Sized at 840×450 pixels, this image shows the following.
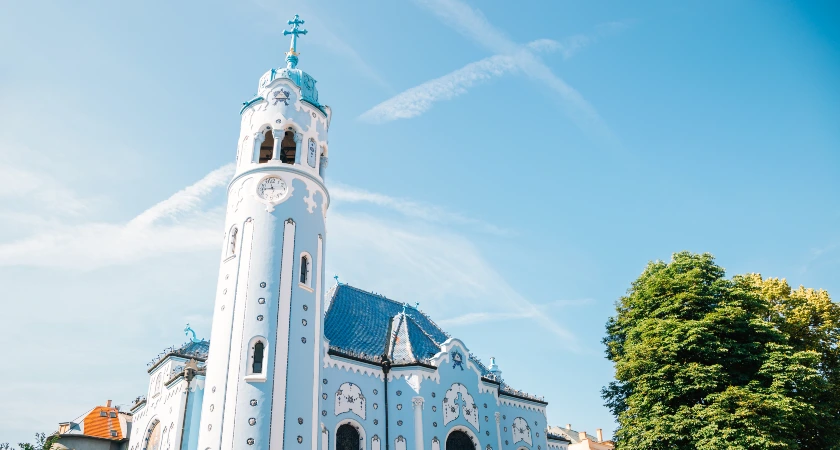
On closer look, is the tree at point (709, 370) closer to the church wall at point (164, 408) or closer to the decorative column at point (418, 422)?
the decorative column at point (418, 422)

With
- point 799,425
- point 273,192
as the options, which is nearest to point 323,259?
point 273,192

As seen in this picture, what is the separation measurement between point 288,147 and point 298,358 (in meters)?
10.7

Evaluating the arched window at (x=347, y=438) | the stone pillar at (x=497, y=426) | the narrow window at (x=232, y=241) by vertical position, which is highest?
the narrow window at (x=232, y=241)

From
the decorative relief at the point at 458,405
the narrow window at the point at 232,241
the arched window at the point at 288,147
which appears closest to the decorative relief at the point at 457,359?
the decorative relief at the point at 458,405

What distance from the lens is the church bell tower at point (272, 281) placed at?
2272 centimetres

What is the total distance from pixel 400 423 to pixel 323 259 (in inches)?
339

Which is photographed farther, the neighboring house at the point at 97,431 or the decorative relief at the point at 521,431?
the neighboring house at the point at 97,431

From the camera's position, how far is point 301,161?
92.7 ft

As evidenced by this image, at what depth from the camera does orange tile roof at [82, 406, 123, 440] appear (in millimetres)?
38625

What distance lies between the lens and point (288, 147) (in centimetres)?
2952

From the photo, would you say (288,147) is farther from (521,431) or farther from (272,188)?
(521,431)

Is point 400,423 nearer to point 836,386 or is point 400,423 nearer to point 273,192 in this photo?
point 273,192

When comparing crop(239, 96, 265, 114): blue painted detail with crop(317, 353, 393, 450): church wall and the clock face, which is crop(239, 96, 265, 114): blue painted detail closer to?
the clock face

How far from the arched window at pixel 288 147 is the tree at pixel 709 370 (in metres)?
18.7
